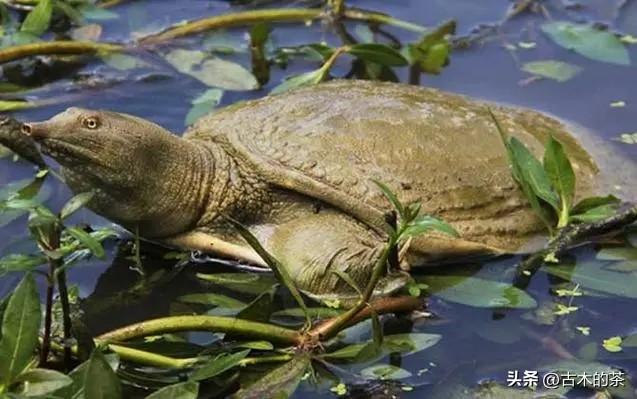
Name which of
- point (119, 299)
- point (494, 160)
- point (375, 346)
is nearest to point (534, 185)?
point (494, 160)

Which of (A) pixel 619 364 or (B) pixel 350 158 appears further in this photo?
(B) pixel 350 158

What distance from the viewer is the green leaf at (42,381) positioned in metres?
2.42

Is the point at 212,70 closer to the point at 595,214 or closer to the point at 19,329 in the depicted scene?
the point at 595,214

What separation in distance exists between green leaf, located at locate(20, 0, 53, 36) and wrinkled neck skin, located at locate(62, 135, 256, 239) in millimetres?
1103

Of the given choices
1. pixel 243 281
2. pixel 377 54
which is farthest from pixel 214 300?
pixel 377 54

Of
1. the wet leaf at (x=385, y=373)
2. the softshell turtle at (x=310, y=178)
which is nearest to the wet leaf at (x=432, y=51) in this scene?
the softshell turtle at (x=310, y=178)

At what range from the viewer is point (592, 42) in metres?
4.45

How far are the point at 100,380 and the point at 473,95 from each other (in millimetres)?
2158

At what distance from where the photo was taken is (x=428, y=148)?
133 inches

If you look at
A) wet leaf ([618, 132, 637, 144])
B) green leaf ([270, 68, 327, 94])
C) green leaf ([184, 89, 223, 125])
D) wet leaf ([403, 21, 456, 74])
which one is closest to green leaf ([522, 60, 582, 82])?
wet leaf ([403, 21, 456, 74])

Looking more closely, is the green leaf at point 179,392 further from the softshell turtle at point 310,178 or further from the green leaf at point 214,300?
the softshell turtle at point 310,178

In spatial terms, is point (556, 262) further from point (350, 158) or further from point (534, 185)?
point (350, 158)

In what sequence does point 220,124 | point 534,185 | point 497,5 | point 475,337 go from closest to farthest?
point 475,337, point 534,185, point 220,124, point 497,5

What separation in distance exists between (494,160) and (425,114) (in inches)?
8.7
